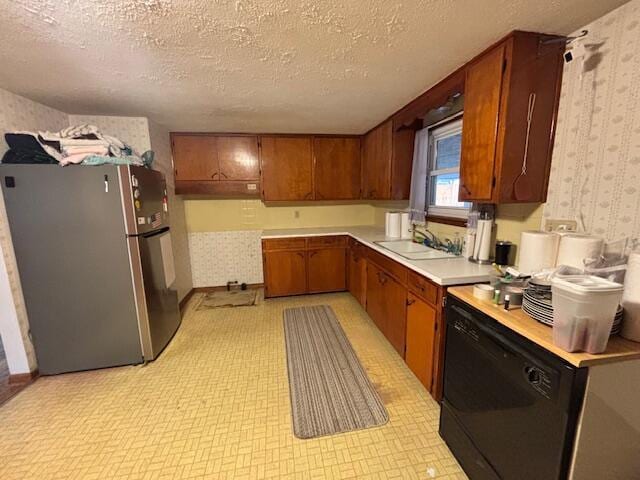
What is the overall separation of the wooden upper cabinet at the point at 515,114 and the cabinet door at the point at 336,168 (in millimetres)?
2099

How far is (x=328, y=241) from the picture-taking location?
139 inches

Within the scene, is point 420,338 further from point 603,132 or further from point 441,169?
point 441,169

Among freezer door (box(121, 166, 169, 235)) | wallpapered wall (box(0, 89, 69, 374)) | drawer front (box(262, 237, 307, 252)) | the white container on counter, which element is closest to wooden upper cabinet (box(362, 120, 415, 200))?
the white container on counter

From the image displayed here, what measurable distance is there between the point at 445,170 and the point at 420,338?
164 cm

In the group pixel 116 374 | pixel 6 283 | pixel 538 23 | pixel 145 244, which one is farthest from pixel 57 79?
pixel 538 23

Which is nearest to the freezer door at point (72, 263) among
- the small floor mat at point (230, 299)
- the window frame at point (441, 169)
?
the small floor mat at point (230, 299)

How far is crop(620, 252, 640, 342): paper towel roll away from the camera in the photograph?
3.08 ft

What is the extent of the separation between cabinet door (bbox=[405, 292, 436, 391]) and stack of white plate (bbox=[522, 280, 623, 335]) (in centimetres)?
58

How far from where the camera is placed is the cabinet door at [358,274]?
9.80ft

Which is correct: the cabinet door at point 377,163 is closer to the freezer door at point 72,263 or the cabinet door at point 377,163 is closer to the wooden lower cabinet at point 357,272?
the wooden lower cabinet at point 357,272

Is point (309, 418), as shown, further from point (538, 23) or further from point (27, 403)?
point (538, 23)

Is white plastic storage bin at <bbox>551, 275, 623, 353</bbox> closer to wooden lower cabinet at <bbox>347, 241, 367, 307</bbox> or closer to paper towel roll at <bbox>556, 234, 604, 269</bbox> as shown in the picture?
paper towel roll at <bbox>556, 234, 604, 269</bbox>

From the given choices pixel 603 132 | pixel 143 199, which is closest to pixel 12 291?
pixel 143 199

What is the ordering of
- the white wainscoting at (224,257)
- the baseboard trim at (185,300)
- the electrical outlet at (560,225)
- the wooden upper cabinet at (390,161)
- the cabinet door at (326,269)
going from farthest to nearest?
the white wainscoting at (224,257)
the cabinet door at (326,269)
the baseboard trim at (185,300)
the wooden upper cabinet at (390,161)
the electrical outlet at (560,225)
